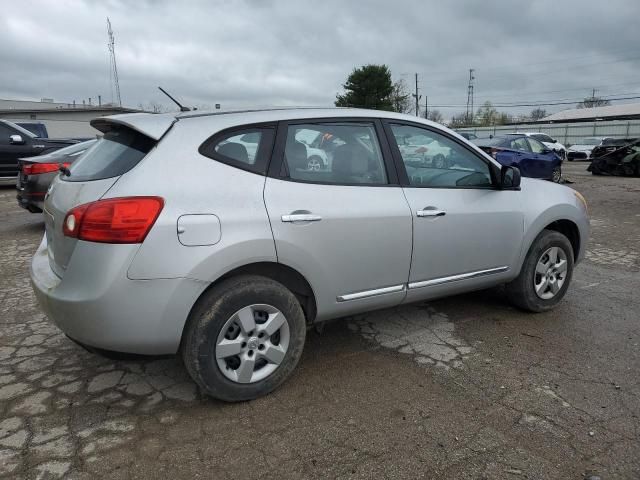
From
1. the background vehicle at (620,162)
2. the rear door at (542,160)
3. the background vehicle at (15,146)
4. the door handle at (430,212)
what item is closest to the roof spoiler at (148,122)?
the door handle at (430,212)

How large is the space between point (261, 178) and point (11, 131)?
38.1 feet

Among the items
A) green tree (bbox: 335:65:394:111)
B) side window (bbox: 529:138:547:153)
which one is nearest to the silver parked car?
A: side window (bbox: 529:138:547:153)

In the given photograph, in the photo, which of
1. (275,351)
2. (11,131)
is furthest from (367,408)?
(11,131)

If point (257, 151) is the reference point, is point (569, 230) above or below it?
below

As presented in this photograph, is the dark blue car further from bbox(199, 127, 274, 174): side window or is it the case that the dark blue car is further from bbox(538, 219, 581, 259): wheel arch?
bbox(199, 127, 274, 174): side window

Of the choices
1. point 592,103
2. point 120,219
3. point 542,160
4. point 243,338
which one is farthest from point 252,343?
point 592,103

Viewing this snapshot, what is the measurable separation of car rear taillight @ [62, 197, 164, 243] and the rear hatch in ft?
0.31

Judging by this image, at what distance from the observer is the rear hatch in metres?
2.57

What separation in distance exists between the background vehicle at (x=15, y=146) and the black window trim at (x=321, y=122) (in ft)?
32.1

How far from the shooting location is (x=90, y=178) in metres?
2.71

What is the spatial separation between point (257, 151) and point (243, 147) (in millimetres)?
83

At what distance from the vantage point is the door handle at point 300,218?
108 inches

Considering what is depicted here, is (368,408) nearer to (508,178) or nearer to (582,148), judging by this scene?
(508,178)

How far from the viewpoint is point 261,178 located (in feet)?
9.02
